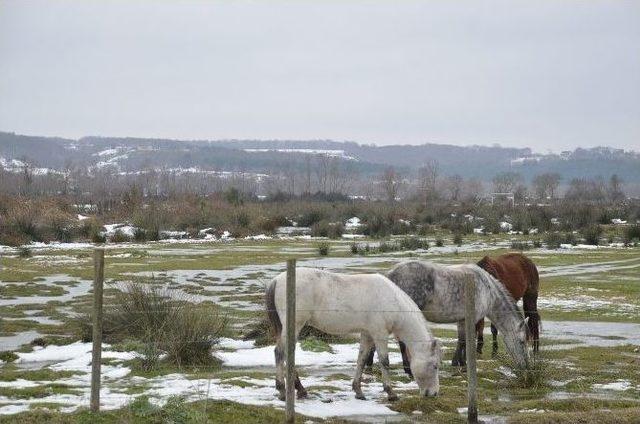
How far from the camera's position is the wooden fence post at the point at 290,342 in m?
8.42

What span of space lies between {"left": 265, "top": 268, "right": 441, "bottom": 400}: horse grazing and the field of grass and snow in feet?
1.14

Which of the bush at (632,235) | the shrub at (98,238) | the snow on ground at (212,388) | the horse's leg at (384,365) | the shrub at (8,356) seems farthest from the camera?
the shrub at (98,238)

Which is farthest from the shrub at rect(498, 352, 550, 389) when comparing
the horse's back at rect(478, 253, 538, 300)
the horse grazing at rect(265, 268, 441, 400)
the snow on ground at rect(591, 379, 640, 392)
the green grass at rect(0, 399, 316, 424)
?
the green grass at rect(0, 399, 316, 424)

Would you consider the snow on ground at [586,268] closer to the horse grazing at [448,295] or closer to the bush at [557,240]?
the bush at [557,240]

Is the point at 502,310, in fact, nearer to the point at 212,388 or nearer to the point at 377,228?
the point at 212,388

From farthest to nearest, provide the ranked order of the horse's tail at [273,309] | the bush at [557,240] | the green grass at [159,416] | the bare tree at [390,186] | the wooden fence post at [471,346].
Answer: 1. the bare tree at [390,186]
2. the bush at [557,240]
3. the horse's tail at [273,309]
4. the wooden fence post at [471,346]
5. the green grass at [159,416]

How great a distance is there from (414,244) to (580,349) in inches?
972

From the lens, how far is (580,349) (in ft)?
46.7

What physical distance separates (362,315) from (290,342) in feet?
5.13

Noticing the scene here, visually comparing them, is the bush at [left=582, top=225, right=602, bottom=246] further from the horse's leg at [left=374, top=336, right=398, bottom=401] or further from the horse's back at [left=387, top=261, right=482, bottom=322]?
the horse's leg at [left=374, top=336, right=398, bottom=401]

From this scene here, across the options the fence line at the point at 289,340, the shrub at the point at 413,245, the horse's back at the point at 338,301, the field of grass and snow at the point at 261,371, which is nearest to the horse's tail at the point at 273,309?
the horse's back at the point at 338,301

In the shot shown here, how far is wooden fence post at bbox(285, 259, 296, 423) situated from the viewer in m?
8.42

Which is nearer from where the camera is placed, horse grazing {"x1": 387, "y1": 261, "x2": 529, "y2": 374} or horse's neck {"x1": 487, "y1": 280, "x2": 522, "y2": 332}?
horse's neck {"x1": 487, "y1": 280, "x2": 522, "y2": 332}

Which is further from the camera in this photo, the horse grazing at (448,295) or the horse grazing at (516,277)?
the horse grazing at (516,277)
